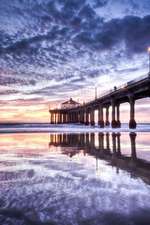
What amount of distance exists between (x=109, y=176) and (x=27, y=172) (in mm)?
2505

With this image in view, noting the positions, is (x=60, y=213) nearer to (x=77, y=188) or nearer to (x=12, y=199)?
(x=12, y=199)

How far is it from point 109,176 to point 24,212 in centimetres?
351

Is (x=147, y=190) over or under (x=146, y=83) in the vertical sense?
under

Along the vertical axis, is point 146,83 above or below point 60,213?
above

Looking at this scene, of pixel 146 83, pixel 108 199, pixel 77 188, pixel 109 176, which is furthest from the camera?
pixel 146 83

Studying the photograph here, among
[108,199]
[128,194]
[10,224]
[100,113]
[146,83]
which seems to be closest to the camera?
[10,224]

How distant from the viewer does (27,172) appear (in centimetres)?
846

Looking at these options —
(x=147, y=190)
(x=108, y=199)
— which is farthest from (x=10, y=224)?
(x=147, y=190)

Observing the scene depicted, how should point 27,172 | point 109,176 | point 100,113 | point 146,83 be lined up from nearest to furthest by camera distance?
point 109,176
point 27,172
point 146,83
point 100,113

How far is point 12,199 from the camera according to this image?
5.38 metres

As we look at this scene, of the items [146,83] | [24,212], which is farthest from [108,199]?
[146,83]

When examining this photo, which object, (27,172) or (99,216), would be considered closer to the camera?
(99,216)

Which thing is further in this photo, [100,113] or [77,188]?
[100,113]

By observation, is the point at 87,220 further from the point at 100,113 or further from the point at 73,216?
the point at 100,113
